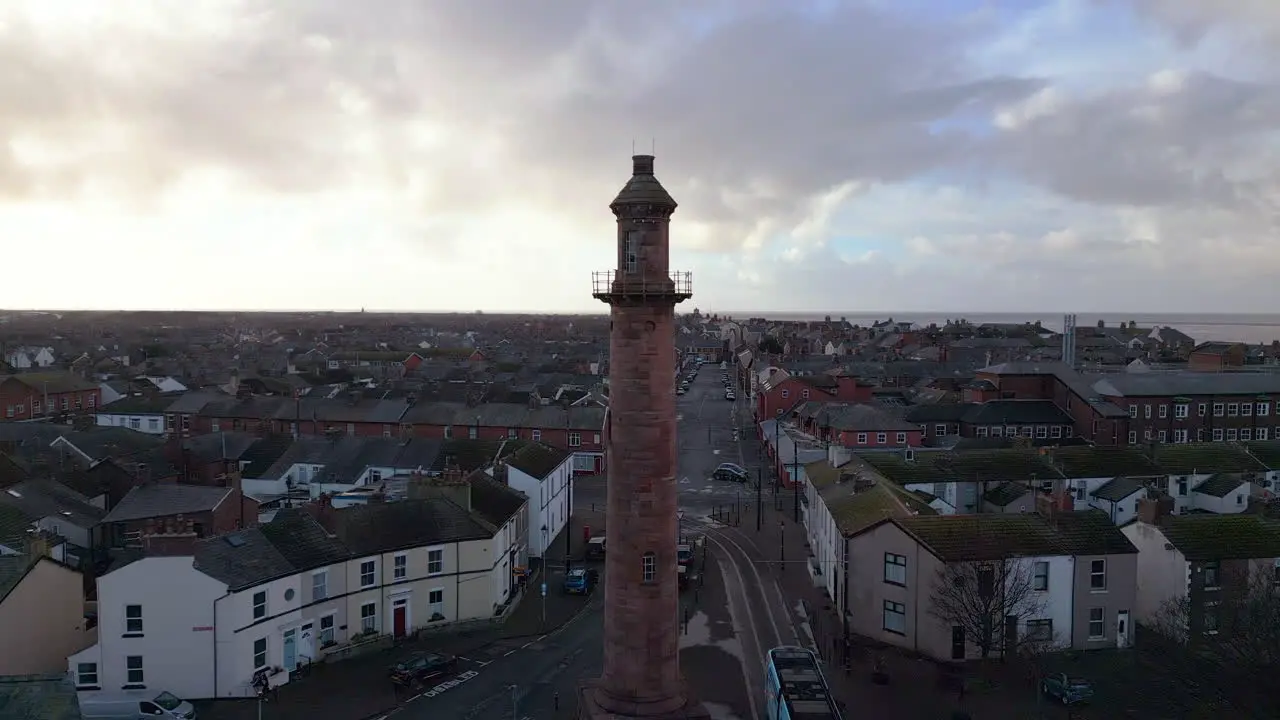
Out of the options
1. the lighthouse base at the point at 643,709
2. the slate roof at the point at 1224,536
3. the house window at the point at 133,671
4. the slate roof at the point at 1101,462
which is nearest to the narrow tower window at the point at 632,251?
the lighthouse base at the point at 643,709

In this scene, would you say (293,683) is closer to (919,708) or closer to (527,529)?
(527,529)

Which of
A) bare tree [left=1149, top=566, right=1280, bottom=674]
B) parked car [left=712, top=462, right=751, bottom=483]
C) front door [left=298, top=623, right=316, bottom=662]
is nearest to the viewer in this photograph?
bare tree [left=1149, top=566, right=1280, bottom=674]

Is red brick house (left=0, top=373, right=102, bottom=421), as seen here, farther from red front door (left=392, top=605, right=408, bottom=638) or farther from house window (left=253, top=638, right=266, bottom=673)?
house window (left=253, top=638, right=266, bottom=673)

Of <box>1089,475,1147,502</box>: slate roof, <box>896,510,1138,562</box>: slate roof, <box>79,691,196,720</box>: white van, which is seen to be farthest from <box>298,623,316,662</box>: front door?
<box>1089,475,1147,502</box>: slate roof

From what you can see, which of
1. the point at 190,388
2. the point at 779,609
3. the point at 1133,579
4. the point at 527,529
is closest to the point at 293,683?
the point at 527,529

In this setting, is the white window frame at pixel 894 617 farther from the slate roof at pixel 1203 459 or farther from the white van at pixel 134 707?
the white van at pixel 134 707

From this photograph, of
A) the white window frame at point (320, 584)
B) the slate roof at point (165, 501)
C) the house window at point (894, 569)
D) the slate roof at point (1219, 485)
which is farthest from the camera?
the slate roof at point (1219, 485)

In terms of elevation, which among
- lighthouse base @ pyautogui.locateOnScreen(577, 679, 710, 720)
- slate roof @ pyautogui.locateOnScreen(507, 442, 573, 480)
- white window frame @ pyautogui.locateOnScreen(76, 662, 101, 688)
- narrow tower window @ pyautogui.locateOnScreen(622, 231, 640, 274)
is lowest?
white window frame @ pyautogui.locateOnScreen(76, 662, 101, 688)
